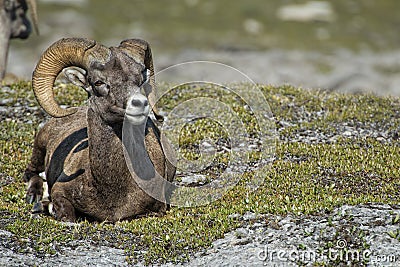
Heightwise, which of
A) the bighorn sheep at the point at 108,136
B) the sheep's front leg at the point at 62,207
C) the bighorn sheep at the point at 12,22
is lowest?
the sheep's front leg at the point at 62,207

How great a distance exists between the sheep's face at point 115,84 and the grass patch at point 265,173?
223 centimetres

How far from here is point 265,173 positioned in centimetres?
1719

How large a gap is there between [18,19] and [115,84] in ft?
51.7

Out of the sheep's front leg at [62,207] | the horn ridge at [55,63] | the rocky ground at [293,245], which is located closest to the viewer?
the rocky ground at [293,245]

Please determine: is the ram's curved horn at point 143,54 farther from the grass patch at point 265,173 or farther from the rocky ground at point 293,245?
the rocky ground at point 293,245

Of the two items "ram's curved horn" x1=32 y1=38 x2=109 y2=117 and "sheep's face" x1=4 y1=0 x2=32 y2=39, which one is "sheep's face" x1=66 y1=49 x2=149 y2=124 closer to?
"ram's curved horn" x1=32 y1=38 x2=109 y2=117

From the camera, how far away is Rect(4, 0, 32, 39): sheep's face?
27.9 metres

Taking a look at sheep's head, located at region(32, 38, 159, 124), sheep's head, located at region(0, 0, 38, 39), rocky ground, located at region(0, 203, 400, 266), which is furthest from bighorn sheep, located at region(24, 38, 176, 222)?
sheep's head, located at region(0, 0, 38, 39)

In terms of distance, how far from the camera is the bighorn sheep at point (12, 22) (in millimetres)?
27344

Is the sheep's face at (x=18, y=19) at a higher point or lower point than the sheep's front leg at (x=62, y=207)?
higher
